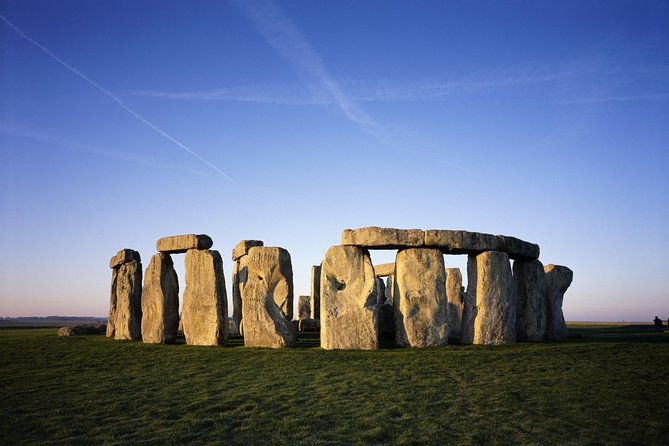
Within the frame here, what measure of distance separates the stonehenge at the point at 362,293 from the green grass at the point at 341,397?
913 mm

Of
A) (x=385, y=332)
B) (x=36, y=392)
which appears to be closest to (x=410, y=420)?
(x=36, y=392)

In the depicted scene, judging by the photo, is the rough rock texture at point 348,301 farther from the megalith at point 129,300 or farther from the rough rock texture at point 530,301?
the megalith at point 129,300

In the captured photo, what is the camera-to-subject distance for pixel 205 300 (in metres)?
14.0

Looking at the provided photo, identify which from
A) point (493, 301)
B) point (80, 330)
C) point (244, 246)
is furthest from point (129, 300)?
point (493, 301)

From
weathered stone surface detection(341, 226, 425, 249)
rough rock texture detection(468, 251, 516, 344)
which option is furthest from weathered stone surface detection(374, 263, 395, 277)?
weathered stone surface detection(341, 226, 425, 249)

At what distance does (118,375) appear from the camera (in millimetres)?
9680

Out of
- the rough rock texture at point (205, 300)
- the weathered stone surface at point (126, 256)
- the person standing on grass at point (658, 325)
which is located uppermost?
the weathered stone surface at point (126, 256)

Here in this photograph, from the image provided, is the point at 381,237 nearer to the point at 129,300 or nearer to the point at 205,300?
the point at 205,300

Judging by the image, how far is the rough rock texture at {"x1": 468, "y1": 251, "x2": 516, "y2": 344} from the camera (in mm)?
13578

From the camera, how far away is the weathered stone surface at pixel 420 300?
1301 centimetres

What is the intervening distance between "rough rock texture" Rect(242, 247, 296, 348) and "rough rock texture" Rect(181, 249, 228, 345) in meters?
0.81

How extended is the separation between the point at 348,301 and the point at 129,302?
23.4ft

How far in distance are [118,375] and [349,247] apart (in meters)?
5.83

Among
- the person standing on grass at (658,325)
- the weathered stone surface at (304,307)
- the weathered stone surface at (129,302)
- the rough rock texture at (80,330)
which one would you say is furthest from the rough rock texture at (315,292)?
the person standing on grass at (658,325)
